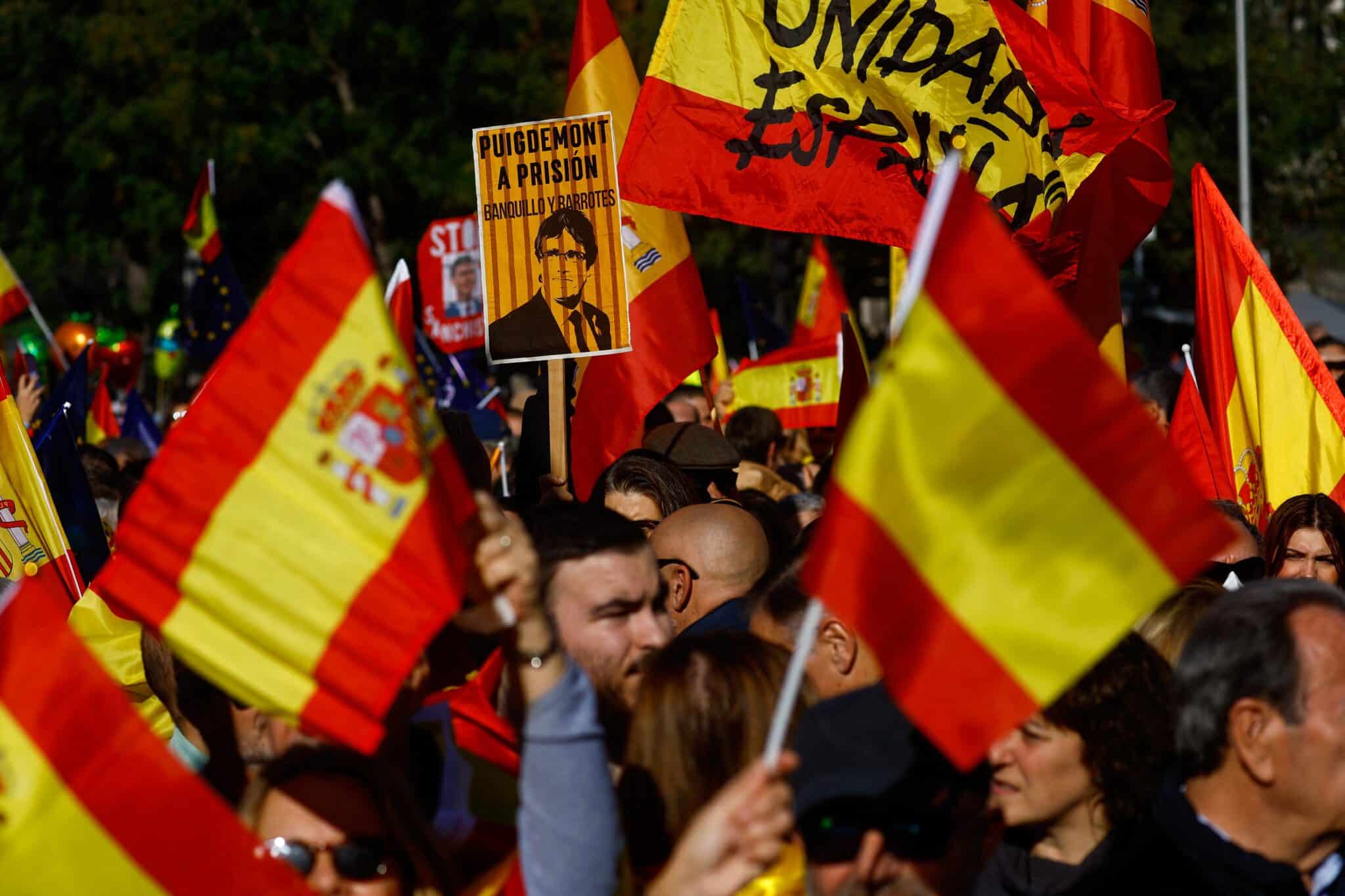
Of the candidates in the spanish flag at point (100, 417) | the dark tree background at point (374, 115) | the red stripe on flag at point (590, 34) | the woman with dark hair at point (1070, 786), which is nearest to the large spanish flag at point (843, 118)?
the red stripe on flag at point (590, 34)

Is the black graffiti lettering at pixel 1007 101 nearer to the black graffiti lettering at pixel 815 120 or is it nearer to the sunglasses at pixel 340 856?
the black graffiti lettering at pixel 815 120

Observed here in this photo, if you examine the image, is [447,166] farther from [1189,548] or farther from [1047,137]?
[1189,548]

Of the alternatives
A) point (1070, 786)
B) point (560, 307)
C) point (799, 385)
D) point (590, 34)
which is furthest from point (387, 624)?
point (799, 385)

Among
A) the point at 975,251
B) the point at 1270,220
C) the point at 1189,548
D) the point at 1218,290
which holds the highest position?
the point at 975,251

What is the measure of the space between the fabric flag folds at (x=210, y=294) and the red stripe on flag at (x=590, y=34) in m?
6.20

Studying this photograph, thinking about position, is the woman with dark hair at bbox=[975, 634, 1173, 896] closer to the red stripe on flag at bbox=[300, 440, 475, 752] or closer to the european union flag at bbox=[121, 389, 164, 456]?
the red stripe on flag at bbox=[300, 440, 475, 752]

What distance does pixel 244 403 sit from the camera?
283cm

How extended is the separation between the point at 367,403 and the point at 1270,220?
973 inches

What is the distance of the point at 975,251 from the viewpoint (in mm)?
2723

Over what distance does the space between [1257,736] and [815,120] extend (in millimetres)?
3420

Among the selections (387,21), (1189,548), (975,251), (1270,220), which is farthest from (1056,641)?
(387,21)

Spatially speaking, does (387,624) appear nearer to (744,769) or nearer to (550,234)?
(744,769)

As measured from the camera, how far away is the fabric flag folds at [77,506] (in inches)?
251

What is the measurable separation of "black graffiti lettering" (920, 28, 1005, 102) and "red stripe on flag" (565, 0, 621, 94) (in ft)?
5.96
